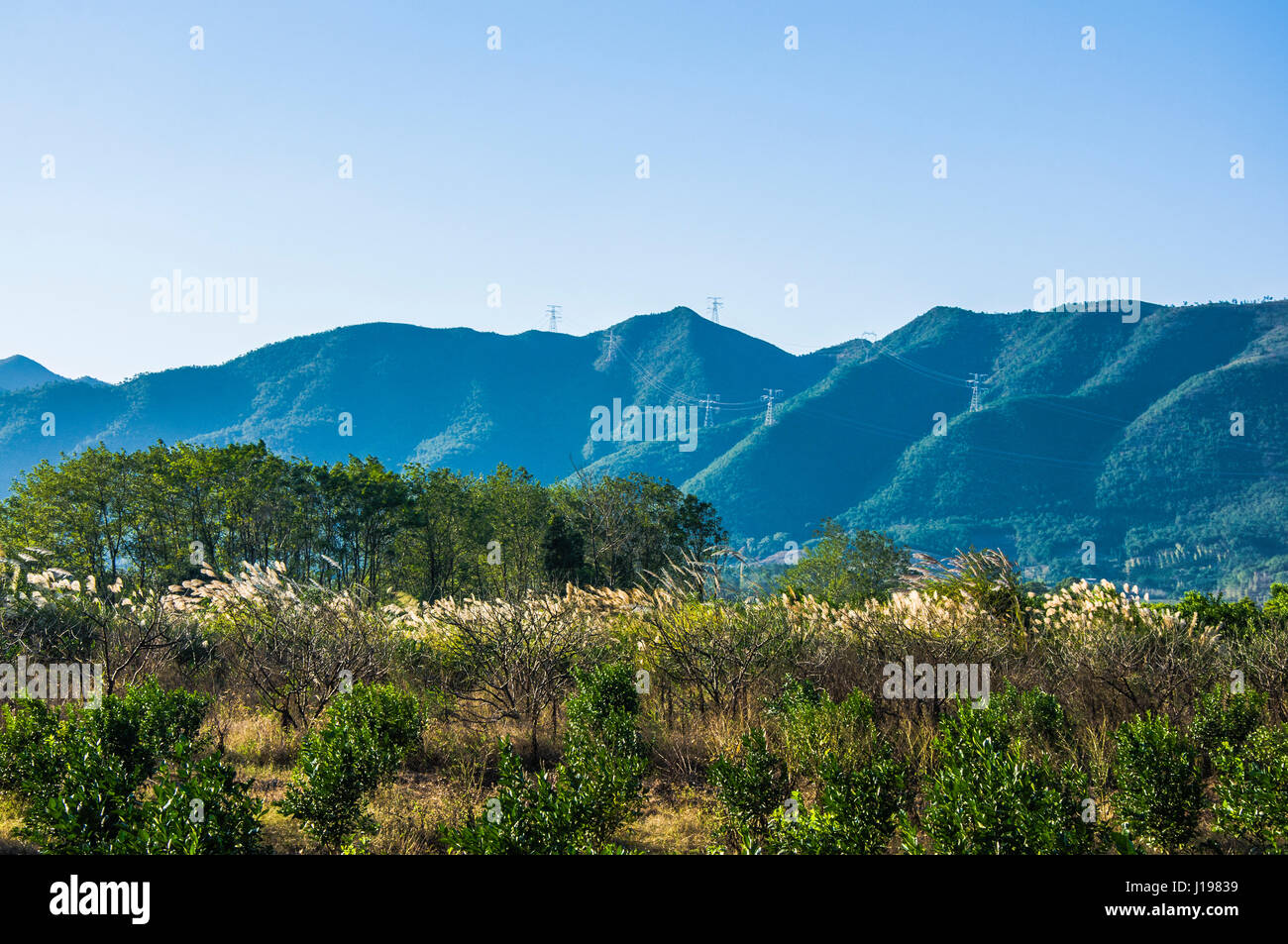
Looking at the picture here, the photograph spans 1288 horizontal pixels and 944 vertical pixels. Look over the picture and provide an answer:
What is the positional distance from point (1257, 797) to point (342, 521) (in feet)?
126

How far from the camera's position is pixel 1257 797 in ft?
17.8

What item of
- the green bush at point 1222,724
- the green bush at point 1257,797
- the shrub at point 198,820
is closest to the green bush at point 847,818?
the green bush at point 1257,797

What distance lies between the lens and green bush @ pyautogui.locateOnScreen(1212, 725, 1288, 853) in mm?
5336

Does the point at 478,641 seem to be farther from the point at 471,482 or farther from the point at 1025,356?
the point at 1025,356

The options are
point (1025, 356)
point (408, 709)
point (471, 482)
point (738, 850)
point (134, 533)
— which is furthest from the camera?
point (1025, 356)

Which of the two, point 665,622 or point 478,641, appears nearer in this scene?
point 478,641

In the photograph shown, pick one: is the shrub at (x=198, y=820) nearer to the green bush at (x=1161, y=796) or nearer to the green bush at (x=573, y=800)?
the green bush at (x=573, y=800)

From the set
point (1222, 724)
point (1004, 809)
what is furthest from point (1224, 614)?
point (1004, 809)

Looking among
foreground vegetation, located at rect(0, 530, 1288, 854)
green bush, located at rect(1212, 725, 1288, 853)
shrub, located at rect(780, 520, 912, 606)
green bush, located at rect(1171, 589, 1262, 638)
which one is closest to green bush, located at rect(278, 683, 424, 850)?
foreground vegetation, located at rect(0, 530, 1288, 854)

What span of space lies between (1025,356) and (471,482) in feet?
615

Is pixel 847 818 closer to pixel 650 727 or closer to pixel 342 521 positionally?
pixel 650 727

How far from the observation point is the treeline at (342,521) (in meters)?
34.8
